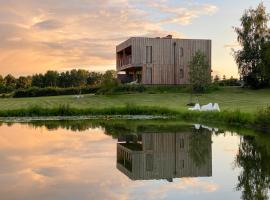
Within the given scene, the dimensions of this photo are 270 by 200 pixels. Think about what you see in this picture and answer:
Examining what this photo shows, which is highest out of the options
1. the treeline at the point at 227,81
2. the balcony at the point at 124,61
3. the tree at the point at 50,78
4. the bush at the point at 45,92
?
the balcony at the point at 124,61

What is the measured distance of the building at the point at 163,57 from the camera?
49.6 metres

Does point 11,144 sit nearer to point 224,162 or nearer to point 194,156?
point 194,156

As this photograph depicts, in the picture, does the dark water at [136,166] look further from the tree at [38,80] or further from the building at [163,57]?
the tree at [38,80]

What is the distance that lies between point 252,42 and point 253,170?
4175 cm

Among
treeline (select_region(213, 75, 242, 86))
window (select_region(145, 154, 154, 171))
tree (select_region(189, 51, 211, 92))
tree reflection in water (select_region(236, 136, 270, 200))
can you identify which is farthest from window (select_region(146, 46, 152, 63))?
window (select_region(145, 154, 154, 171))

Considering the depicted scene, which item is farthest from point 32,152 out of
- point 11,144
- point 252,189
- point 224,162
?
point 252,189

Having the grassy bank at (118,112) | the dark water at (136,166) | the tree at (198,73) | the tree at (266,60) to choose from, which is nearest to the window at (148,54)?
the tree at (198,73)

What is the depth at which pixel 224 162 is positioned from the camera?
11.0 m

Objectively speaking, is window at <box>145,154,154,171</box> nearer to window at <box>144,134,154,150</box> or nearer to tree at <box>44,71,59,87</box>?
window at <box>144,134,154,150</box>

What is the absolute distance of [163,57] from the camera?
50219 millimetres

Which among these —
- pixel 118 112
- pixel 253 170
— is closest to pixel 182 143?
pixel 253 170

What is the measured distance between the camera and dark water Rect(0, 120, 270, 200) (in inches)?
309

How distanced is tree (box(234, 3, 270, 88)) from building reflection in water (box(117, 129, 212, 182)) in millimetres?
33084

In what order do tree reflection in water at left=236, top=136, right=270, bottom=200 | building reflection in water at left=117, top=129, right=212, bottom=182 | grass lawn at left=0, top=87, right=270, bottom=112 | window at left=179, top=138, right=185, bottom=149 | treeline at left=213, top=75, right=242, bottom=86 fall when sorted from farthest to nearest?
1. treeline at left=213, top=75, right=242, bottom=86
2. grass lawn at left=0, top=87, right=270, bottom=112
3. window at left=179, top=138, right=185, bottom=149
4. building reflection in water at left=117, top=129, right=212, bottom=182
5. tree reflection in water at left=236, top=136, right=270, bottom=200
